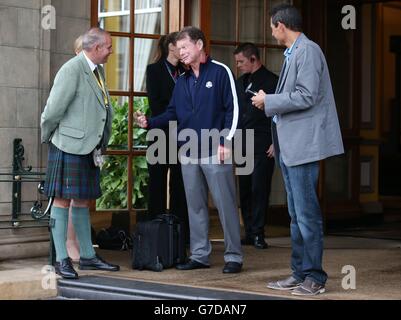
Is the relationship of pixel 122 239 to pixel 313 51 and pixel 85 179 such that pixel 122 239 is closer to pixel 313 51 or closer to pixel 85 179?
pixel 85 179

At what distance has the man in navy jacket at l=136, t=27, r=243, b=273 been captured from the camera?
22.4 ft

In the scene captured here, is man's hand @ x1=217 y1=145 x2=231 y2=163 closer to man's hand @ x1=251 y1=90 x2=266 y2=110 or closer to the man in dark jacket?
man's hand @ x1=251 y1=90 x2=266 y2=110

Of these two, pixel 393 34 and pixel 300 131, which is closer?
pixel 300 131

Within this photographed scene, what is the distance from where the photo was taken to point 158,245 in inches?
272

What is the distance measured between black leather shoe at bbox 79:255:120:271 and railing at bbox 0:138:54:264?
49 centimetres

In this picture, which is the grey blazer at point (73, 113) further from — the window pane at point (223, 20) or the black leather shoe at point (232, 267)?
the window pane at point (223, 20)

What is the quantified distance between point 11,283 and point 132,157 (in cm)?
240

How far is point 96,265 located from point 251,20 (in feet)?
10.6

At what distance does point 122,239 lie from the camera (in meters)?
8.01

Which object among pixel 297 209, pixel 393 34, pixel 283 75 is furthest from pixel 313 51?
pixel 393 34

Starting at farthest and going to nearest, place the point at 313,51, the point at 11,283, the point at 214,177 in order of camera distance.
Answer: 1. the point at 214,177
2. the point at 11,283
3. the point at 313,51

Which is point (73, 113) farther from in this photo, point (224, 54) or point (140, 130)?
point (224, 54)

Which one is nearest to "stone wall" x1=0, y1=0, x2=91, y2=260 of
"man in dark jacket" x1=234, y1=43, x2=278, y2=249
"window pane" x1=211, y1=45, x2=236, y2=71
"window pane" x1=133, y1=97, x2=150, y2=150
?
"window pane" x1=133, y1=97, x2=150, y2=150

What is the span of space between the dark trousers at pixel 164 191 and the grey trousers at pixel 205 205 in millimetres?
962
